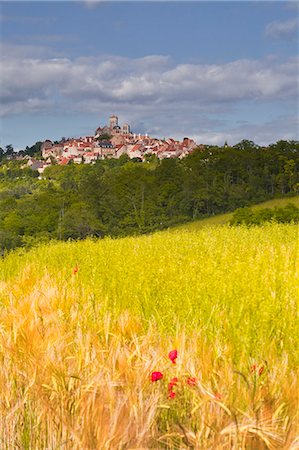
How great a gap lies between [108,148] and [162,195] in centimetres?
8482

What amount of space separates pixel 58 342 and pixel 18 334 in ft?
1.64

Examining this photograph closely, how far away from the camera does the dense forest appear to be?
54594 millimetres

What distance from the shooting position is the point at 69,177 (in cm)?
7869

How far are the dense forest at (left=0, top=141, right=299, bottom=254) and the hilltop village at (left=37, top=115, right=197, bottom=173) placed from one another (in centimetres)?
5019

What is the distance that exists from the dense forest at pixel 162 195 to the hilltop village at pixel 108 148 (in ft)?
165

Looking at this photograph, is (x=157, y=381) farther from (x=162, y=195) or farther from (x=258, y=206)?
(x=162, y=195)

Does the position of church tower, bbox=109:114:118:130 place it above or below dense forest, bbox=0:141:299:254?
above

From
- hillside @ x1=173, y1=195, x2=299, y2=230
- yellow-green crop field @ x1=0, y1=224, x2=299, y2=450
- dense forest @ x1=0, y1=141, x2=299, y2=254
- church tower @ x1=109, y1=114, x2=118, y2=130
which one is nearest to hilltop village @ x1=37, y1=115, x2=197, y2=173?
church tower @ x1=109, y1=114, x2=118, y2=130

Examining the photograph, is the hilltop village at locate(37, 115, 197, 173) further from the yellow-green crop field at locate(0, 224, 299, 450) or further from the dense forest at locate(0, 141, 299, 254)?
the yellow-green crop field at locate(0, 224, 299, 450)

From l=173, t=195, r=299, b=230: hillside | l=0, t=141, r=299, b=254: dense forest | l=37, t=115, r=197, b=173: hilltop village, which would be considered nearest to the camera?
l=0, t=141, r=299, b=254: dense forest

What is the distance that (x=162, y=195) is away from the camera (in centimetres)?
6050

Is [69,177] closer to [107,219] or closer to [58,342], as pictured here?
[107,219]

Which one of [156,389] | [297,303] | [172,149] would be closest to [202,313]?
[297,303]

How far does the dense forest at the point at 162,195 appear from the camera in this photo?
5459 centimetres
